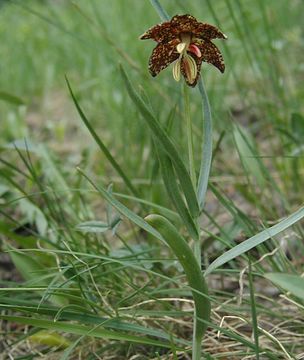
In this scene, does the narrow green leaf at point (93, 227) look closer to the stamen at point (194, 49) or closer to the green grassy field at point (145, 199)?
the green grassy field at point (145, 199)

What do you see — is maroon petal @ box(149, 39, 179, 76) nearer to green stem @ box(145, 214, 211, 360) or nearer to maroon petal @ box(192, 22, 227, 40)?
maroon petal @ box(192, 22, 227, 40)

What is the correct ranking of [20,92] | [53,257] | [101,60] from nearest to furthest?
1. [53,257]
2. [101,60]
3. [20,92]

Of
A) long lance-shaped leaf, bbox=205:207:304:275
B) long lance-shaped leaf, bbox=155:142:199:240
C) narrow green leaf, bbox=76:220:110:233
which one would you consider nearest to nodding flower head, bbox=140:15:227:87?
long lance-shaped leaf, bbox=155:142:199:240

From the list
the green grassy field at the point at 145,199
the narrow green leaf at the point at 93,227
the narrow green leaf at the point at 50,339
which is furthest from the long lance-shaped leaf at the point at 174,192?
the narrow green leaf at the point at 50,339

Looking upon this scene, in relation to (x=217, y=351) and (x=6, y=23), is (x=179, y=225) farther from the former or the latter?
(x=6, y=23)

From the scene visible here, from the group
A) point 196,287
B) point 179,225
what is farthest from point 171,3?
point 196,287

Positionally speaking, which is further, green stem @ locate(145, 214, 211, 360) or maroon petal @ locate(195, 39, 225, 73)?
maroon petal @ locate(195, 39, 225, 73)

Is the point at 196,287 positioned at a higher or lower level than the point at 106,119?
lower
